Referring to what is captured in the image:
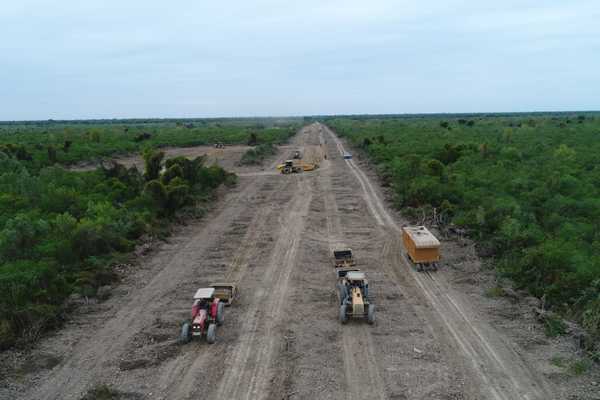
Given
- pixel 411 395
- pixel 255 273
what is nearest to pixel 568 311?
pixel 411 395

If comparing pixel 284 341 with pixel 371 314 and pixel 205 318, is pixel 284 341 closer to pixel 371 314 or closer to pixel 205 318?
pixel 205 318

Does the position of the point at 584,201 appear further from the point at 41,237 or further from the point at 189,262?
the point at 41,237

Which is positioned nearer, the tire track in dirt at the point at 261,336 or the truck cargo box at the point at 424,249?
the tire track in dirt at the point at 261,336

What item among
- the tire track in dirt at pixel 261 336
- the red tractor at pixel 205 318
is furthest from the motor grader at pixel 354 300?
the red tractor at pixel 205 318

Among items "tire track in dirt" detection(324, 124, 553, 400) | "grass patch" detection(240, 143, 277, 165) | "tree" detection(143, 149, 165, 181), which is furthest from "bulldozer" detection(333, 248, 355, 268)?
"grass patch" detection(240, 143, 277, 165)

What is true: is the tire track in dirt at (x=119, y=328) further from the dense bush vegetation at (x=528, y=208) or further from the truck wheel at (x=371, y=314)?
the dense bush vegetation at (x=528, y=208)

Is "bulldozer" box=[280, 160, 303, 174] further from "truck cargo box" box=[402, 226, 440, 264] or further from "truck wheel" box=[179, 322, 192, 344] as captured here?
"truck wheel" box=[179, 322, 192, 344]

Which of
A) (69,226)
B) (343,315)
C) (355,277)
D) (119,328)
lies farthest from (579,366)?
(69,226)
